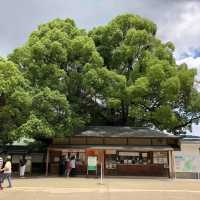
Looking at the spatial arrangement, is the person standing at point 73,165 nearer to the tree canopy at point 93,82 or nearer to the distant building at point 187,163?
the tree canopy at point 93,82

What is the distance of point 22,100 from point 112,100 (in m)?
7.79

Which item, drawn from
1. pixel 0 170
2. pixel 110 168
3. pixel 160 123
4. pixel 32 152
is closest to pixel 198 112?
pixel 160 123

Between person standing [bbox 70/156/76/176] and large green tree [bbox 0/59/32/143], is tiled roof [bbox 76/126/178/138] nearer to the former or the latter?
person standing [bbox 70/156/76/176]

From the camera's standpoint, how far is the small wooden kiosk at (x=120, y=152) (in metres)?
30.2

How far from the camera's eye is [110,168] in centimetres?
3067

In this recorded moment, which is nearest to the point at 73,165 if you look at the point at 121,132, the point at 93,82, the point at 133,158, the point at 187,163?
the point at 133,158

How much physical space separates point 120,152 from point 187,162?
519 cm

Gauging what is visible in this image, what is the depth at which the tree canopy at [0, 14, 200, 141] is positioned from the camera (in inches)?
1075

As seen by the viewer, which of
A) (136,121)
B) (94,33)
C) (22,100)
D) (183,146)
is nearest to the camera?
(22,100)

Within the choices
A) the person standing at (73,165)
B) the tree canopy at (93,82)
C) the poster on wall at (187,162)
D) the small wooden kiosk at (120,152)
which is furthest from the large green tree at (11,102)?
the poster on wall at (187,162)

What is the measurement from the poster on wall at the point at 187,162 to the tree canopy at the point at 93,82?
12.6 feet

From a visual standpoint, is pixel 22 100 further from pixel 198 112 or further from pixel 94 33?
pixel 198 112

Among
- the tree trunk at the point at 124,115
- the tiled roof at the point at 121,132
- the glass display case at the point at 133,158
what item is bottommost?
the glass display case at the point at 133,158

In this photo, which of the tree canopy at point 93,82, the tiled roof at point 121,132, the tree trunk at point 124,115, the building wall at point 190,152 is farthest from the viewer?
the tree trunk at point 124,115
